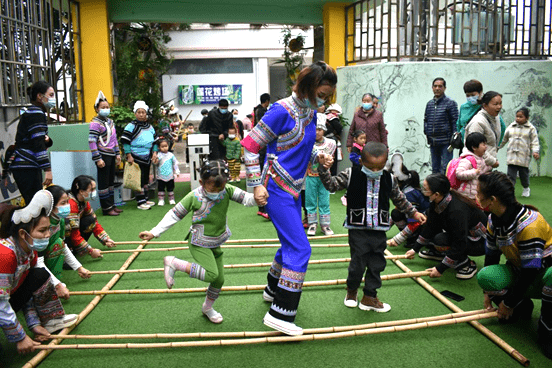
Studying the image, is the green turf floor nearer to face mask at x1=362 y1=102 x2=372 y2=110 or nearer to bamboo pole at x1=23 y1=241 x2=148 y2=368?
bamboo pole at x1=23 y1=241 x2=148 y2=368

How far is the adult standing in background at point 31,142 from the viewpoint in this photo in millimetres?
4926

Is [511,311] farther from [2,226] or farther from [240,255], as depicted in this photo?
[2,226]

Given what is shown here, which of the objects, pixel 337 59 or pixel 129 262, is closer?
pixel 129 262

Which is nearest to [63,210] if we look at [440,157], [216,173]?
[216,173]

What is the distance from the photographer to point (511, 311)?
11.3ft

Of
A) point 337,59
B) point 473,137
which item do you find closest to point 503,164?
point 337,59

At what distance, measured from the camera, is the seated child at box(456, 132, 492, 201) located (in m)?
4.86

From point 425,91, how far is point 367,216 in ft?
20.0

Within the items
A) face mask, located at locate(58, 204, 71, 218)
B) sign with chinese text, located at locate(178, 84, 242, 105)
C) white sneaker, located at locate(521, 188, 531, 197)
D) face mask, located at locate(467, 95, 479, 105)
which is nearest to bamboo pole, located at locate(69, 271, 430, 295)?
face mask, located at locate(58, 204, 71, 218)

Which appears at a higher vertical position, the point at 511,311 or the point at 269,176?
the point at 269,176

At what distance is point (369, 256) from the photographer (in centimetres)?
377

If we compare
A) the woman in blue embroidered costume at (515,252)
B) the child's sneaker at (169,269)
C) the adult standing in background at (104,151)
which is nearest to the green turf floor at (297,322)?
the woman in blue embroidered costume at (515,252)

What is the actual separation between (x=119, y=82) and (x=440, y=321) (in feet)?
27.2

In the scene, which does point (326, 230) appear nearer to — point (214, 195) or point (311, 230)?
point (311, 230)
